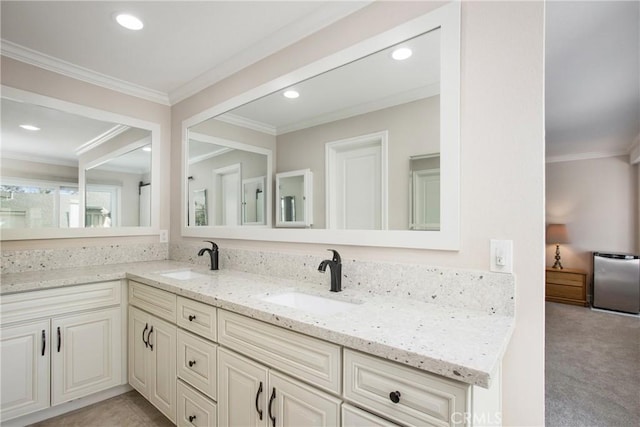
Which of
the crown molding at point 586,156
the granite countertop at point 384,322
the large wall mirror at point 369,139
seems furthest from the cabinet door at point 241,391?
the crown molding at point 586,156

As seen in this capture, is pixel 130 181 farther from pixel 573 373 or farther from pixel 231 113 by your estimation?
pixel 573 373

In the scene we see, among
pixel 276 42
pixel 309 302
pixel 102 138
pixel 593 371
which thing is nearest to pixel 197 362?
pixel 309 302

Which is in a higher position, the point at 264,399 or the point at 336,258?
the point at 336,258

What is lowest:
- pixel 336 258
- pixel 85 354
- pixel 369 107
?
pixel 85 354

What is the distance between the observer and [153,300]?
191cm

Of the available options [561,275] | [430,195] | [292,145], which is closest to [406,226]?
[430,195]

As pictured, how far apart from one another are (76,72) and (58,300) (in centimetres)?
165

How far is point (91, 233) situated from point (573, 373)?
13.6ft

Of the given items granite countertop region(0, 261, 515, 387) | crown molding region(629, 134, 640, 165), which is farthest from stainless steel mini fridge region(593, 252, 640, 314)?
granite countertop region(0, 261, 515, 387)

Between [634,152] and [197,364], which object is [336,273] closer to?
[197,364]

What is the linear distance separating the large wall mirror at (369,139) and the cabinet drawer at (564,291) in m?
5.28

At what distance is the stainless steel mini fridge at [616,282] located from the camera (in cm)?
446

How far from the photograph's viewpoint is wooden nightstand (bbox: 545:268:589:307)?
498cm

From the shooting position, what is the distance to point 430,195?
4.50 feet
